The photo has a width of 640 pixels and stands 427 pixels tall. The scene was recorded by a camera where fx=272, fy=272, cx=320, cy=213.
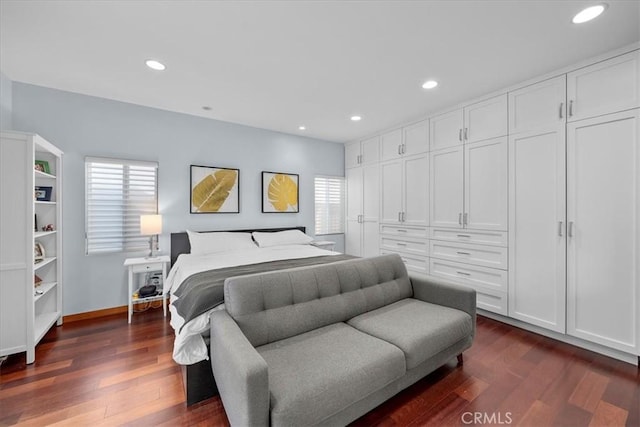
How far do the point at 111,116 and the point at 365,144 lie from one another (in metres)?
3.70

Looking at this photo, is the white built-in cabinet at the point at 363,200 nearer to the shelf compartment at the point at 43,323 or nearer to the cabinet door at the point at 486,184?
the cabinet door at the point at 486,184

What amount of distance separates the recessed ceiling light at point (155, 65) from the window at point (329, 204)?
2957 mm

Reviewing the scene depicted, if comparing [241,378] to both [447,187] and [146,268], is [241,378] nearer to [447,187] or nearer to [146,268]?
[146,268]

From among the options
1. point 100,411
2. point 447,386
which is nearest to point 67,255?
point 100,411

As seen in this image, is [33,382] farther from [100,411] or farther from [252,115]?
[252,115]

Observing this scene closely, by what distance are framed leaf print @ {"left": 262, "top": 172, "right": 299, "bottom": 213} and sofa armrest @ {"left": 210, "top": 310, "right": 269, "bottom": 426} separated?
3.00 m

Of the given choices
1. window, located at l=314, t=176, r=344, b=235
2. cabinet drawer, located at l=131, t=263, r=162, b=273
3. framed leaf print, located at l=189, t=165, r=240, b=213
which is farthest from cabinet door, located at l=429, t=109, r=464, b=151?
cabinet drawer, located at l=131, t=263, r=162, b=273

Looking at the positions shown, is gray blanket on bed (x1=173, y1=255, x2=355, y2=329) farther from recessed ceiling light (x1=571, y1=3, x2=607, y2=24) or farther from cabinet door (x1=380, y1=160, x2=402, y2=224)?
recessed ceiling light (x1=571, y1=3, x2=607, y2=24)

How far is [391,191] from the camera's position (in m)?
4.37

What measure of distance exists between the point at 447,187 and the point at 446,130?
742mm

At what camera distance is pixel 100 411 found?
1.73 m

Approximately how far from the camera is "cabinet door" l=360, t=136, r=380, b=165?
15.2ft

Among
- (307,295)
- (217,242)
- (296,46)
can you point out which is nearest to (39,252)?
(217,242)

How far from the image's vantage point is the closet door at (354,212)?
16.5 ft
